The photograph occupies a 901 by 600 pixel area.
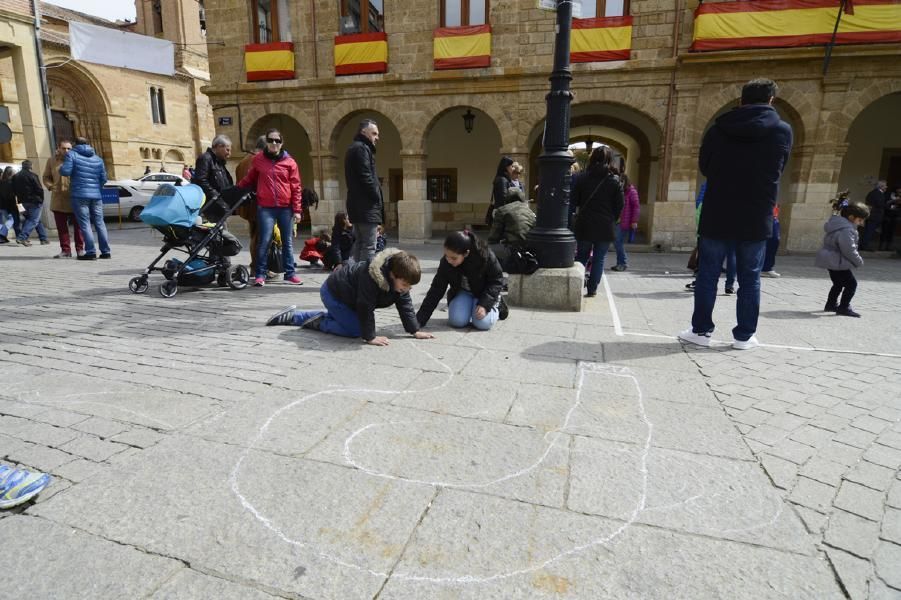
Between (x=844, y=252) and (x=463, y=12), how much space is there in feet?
35.3

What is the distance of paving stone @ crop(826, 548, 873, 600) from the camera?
1.71 metres

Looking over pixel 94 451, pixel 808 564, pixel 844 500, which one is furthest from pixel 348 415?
pixel 844 500

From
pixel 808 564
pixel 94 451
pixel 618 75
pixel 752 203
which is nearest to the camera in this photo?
pixel 808 564

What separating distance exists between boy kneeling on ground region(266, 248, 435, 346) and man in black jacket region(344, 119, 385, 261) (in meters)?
1.83

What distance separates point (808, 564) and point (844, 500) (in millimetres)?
573

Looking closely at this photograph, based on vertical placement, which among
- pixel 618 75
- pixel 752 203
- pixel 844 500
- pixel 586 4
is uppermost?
pixel 586 4

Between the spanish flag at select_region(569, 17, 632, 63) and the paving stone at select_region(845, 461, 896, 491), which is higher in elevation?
the spanish flag at select_region(569, 17, 632, 63)

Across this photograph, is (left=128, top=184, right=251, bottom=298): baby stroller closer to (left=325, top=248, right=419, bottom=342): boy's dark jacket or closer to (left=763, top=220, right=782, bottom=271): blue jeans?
(left=325, top=248, right=419, bottom=342): boy's dark jacket

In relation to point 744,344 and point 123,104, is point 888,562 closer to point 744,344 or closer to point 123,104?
point 744,344

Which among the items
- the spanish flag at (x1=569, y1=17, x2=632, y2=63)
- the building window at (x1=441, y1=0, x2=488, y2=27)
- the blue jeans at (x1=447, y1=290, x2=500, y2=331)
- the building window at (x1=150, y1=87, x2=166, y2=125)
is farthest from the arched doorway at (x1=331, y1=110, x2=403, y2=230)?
the building window at (x1=150, y1=87, x2=166, y2=125)

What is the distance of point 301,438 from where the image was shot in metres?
A: 2.62

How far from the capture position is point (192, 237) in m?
6.25

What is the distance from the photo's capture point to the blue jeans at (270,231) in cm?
663

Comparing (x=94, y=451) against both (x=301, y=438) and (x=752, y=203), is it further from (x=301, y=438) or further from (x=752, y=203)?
(x=752, y=203)
